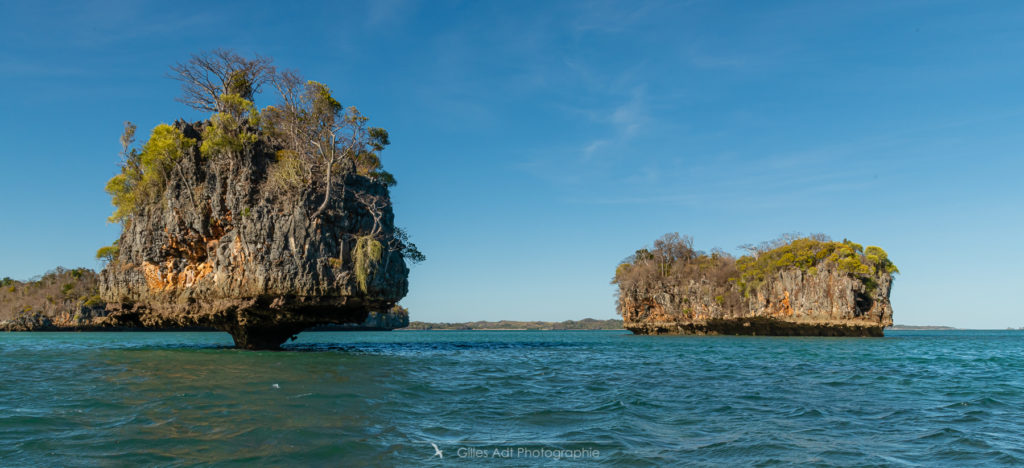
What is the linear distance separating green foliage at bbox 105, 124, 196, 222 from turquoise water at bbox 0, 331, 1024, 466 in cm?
1214

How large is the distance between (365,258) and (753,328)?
2155 inches

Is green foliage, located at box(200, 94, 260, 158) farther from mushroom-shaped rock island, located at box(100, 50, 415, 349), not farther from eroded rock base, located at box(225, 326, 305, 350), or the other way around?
eroded rock base, located at box(225, 326, 305, 350)

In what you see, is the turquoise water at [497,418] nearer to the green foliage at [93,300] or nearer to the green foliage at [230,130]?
the green foliage at [230,130]

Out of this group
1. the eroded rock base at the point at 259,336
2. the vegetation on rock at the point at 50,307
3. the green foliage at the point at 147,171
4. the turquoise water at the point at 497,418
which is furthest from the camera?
the vegetation on rock at the point at 50,307

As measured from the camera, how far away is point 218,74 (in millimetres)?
28219

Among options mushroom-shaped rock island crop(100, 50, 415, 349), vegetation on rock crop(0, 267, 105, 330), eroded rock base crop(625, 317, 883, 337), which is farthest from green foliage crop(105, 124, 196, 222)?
vegetation on rock crop(0, 267, 105, 330)

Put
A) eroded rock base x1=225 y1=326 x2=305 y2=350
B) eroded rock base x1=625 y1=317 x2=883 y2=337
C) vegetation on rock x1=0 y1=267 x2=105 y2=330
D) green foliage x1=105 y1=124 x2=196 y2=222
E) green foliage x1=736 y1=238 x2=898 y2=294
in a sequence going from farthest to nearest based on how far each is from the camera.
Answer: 1. vegetation on rock x1=0 y1=267 x2=105 y2=330
2. eroded rock base x1=625 y1=317 x2=883 y2=337
3. green foliage x1=736 y1=238 x2=898 y2=294
4. eroded rock base x1=225 y1=326 x2=305 y2=350
5. green foliage x1=105 y1=124 x2=196 y2=222

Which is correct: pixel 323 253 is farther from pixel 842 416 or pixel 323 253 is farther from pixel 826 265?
pixel 826 265

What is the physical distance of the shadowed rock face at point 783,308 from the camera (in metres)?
55.3

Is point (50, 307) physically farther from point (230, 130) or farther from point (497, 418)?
point (497, 418)

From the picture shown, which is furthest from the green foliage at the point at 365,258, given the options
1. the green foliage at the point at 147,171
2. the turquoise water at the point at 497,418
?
the green foliage at the point at 147,171

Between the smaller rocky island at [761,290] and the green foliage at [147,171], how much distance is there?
183 feet

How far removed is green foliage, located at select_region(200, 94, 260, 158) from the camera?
25719mm

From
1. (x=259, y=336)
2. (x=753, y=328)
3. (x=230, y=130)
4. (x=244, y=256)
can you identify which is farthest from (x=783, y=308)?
(x=230, y=130)
